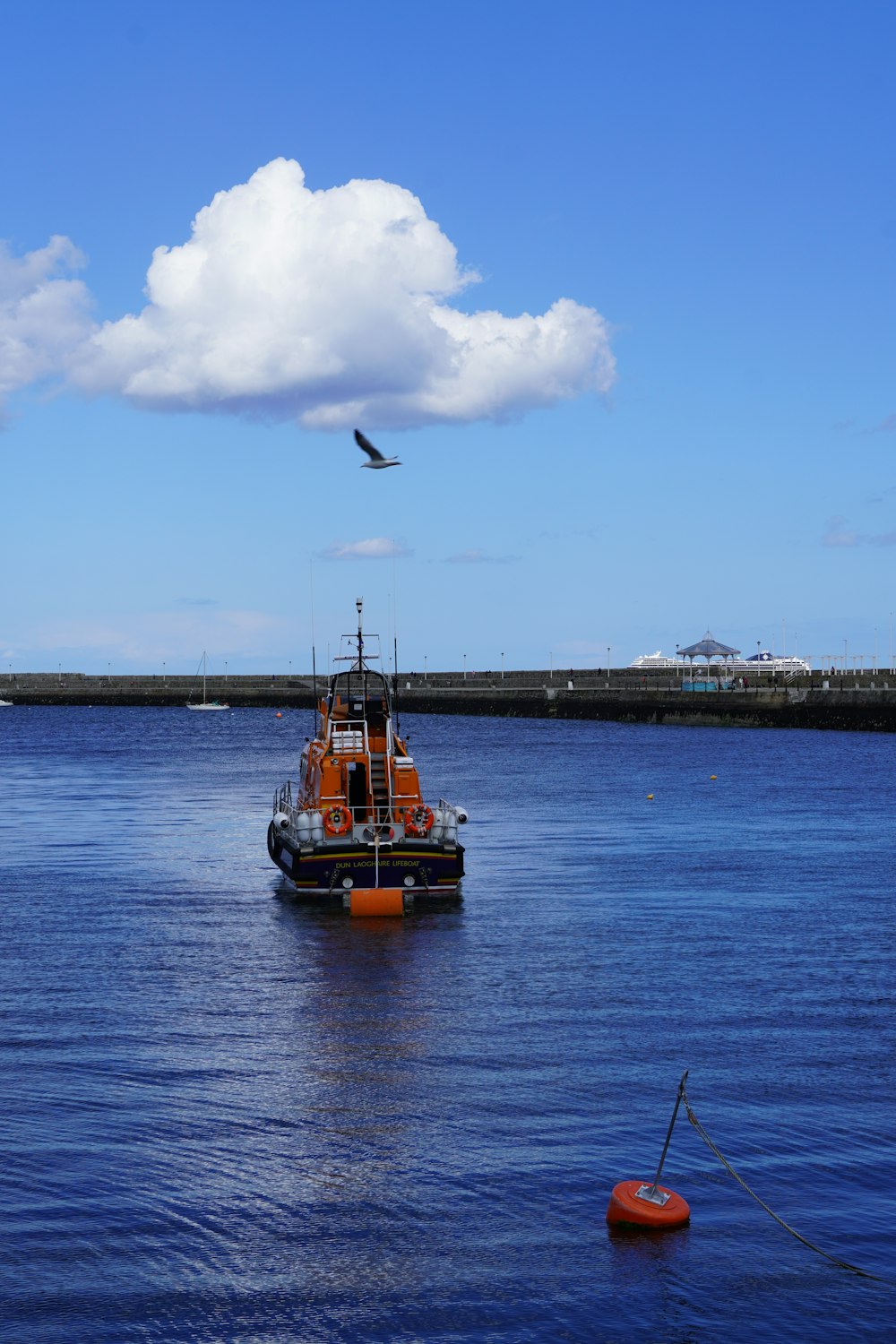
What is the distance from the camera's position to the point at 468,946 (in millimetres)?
30531

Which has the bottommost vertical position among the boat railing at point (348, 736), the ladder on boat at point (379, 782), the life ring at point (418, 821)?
the life ring at point (418, 821)

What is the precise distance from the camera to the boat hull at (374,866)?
115ft

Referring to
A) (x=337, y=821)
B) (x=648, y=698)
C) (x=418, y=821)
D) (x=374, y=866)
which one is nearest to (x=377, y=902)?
(x=374, y=866)

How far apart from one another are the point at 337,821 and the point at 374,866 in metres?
1.39

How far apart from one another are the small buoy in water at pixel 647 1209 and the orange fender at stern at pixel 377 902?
19.7 metres

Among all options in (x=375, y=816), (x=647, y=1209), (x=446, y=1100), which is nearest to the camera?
(x=647, y=1209)

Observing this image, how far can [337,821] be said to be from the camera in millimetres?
35250

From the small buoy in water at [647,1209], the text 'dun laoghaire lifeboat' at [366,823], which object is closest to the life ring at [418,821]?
the text 'dun laoghaire lifeboat' at [366,823]

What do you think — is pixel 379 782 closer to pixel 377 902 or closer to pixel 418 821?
pixel 418 821

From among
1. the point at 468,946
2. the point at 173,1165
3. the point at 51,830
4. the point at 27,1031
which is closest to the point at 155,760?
the point at 51,830

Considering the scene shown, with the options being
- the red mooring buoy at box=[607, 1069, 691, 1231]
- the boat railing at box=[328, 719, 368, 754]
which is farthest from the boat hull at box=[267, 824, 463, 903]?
the red mooring buoy at box=[607, 1069, 691, 1231]

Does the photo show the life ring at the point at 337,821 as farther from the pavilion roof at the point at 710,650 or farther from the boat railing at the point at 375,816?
the pavilion roof at the point at 710,650

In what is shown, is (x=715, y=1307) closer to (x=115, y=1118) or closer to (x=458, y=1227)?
(x=458, y=1227)

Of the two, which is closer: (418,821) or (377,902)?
(377,902)
